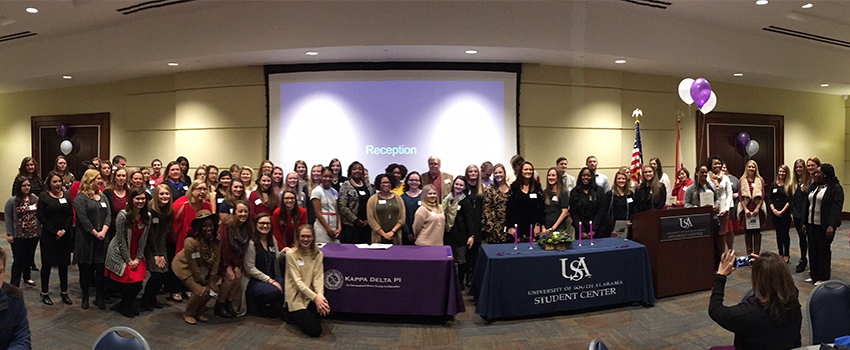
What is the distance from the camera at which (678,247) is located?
4.54 m

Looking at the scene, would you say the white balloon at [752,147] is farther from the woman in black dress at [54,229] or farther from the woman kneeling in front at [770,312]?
the woman in black dress at [54,229]

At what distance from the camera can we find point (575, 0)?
6488 mm

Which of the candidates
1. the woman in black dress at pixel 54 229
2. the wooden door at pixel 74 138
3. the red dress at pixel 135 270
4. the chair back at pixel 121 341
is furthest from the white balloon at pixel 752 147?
the wooden door at pixel 74 138

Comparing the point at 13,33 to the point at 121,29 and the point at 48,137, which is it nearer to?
the point at 121,29

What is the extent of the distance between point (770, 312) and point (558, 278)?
2.00 metres

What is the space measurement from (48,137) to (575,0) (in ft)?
33.3

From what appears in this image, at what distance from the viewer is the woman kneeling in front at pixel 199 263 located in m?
3.98

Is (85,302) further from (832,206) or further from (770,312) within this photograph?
(832,206)

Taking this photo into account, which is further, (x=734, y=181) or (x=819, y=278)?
(x=734, y=181)

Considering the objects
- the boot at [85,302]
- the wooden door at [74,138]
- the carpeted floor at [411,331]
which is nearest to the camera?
the carpeted floor at [411,331]

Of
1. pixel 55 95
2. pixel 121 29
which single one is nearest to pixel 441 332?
pixel 121 29

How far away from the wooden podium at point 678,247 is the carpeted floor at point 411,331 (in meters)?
0.25

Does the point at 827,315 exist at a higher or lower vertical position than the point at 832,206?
lower

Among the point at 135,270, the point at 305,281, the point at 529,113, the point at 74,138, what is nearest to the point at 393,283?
the point at 305,281
